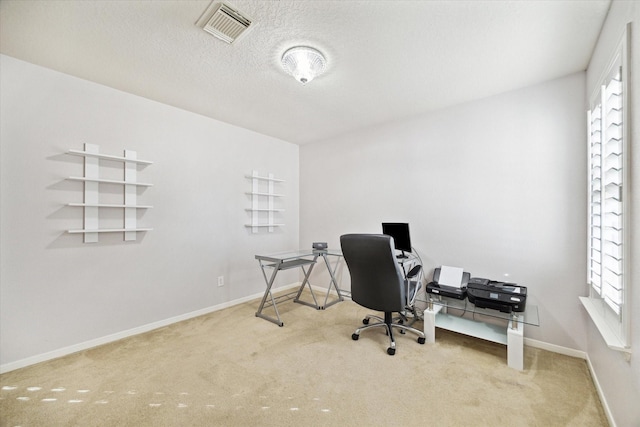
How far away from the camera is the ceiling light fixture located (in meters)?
1.95

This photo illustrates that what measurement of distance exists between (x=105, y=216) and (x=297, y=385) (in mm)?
2361

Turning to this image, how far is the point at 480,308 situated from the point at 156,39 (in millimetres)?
3472

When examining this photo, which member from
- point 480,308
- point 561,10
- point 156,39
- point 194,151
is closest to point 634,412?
point 480,308

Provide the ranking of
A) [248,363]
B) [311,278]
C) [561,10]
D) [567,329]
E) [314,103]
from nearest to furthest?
1. [561,10]
2. [248,363]
3. [567,329]
4. [314,103]
5. [311,278]

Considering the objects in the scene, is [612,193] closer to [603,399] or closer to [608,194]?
[608,194]

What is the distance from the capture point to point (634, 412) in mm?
1194

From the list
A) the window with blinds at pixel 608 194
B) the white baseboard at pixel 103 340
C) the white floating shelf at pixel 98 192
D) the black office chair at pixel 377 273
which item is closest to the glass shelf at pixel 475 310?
the black office chair at pixel 377 273

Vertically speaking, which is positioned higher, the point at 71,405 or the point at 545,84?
the point at 545,84

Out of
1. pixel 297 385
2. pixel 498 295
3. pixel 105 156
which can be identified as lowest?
pixel 297 385

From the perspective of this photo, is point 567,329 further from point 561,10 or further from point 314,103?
point 314,103

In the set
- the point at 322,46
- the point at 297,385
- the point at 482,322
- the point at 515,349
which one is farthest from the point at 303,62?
the point at 482,322

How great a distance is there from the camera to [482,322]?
8.56ft

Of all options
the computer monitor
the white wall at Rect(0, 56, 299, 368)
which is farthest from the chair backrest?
the white wall at Rect(0, 56, 299, 368)

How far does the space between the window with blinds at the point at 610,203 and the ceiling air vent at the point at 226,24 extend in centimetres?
210
